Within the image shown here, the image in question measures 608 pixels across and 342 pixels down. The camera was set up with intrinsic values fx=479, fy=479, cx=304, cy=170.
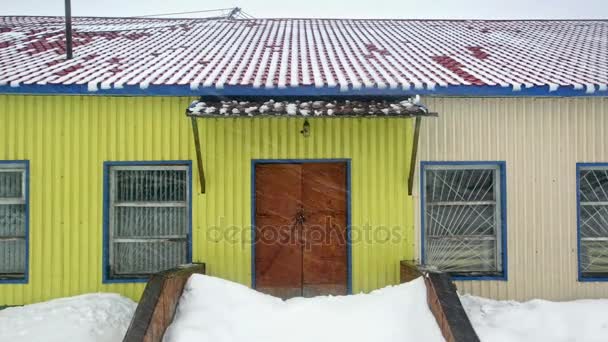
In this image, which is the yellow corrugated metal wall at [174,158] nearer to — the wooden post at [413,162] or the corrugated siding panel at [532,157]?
the wooden post at [413,162]

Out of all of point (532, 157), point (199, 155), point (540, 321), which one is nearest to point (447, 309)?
point (540, 321)

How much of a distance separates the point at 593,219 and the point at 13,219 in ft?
26.8

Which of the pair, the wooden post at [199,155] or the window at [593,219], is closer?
the wooden post at [199,155]

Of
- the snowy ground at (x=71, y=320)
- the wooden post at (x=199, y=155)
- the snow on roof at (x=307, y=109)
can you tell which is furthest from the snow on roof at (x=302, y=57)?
the snowy ground at (x=71, y=320)

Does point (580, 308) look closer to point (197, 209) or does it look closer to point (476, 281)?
point (476, 281)

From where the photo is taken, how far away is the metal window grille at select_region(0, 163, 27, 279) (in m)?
6.52

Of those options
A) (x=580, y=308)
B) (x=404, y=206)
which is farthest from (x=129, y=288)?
(x=580, y=308)

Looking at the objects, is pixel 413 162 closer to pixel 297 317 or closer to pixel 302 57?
pixel 297 317

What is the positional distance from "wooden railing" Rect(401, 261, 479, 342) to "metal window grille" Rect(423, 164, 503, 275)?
1444mm

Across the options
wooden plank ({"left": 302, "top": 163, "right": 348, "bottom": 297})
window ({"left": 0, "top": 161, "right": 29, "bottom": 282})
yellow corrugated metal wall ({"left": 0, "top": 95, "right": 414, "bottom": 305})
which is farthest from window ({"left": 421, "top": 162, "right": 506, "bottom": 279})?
window ({"left": 0, "top": 161, "right": 29, "bottom": 282})

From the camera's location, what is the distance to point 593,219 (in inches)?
271

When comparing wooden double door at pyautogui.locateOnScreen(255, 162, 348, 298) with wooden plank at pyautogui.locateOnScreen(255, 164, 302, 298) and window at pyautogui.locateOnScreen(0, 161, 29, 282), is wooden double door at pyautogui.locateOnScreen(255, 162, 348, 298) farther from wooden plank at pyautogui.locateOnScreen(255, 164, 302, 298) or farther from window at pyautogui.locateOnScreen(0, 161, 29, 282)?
window at pyautogui.locateOnScreen(0, 161, 29, 282)

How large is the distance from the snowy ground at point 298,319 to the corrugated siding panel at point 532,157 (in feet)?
2.12

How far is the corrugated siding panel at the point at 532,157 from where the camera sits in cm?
665
